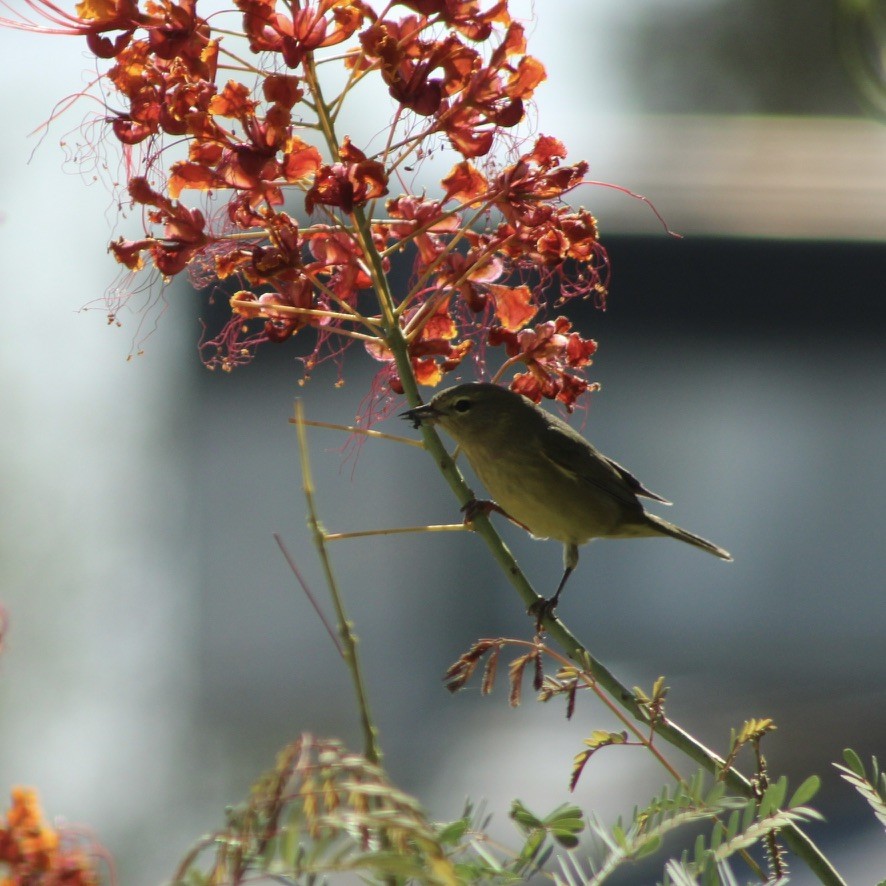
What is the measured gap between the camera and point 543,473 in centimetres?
325

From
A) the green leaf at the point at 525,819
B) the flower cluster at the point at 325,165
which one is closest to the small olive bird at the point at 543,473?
the flower cluster at the point at 325,165

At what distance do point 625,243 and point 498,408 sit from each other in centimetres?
838

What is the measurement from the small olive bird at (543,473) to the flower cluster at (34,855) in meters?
1.84

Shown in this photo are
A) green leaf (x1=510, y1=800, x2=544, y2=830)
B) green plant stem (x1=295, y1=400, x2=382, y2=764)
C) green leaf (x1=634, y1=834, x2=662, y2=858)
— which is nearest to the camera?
green plant stem (x1=295, y1=400, x2=382, y2=764)

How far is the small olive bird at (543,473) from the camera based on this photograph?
3076 millimetres

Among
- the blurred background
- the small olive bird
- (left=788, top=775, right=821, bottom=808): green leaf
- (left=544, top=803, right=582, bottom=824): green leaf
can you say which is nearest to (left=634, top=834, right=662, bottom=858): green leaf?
(left=544, top=803, right=582, bottom=824): green leaf

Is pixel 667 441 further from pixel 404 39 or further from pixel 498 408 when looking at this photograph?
pixel 404 39

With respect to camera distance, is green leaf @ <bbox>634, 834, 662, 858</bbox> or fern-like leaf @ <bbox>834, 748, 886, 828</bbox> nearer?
green leaf @ <bbox>634, 834, 662, 858</bbox>

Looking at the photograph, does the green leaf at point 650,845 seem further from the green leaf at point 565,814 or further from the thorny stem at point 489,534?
the thorny stem at point 489,534

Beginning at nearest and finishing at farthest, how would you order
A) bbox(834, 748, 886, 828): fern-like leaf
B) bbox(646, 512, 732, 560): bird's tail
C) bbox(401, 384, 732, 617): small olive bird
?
1. bbox(834, 748, 886, 828): fern-like leaf
2. bbox(401, 384, 732, 617): small olive bird
3. bbox(646, 512, 732, 560): bird's tail

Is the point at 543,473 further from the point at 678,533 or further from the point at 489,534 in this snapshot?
the point at 489,534

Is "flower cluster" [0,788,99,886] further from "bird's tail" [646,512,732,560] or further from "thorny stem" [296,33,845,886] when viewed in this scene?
"bird's tail" [646,512,732,560]

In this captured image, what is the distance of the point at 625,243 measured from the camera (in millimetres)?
11211

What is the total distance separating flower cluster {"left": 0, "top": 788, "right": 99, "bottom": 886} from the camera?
3.47 ft
